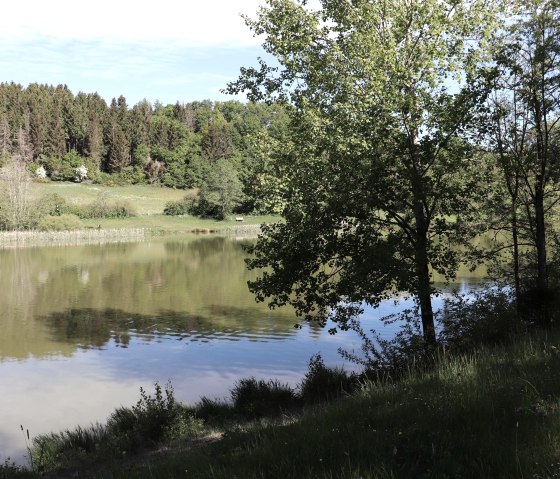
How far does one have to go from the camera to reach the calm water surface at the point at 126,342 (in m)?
13.0

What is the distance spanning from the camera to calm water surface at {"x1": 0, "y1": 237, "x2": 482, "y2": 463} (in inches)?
511

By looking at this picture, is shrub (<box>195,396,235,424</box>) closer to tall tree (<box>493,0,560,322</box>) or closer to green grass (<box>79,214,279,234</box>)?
tall tree (<box>493,0,560,322</box>)

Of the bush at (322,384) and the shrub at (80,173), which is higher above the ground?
the shrub at (80,173)

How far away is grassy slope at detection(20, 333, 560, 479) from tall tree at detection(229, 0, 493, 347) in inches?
194

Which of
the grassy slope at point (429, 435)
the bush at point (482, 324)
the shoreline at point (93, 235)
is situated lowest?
the bush at point (482, 324)

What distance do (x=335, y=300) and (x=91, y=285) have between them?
81.2ft

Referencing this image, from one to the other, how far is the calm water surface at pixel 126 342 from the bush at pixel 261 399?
2.21 meters

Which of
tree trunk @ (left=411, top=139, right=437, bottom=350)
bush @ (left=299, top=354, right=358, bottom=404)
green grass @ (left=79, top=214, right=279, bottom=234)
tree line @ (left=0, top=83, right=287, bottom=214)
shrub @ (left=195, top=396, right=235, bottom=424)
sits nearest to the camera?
shrub @ (left=195, top=396, right=235, bottom=424)

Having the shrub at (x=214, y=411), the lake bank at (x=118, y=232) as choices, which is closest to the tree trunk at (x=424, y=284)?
the shrub at (x=214, y=411)

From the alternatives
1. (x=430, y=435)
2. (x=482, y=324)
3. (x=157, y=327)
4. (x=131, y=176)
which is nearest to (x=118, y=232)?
(x=131, y=176)

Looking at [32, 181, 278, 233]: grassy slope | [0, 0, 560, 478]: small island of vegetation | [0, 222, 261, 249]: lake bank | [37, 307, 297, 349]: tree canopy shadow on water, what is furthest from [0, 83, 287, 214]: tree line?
[0, 0, 560, 478]: small island of vegetation

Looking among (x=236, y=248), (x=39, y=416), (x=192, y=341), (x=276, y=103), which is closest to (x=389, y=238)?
(x=276, y=103)

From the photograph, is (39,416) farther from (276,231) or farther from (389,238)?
(389,238)

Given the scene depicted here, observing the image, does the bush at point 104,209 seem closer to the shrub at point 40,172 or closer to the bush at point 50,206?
the bush at point 50,206
